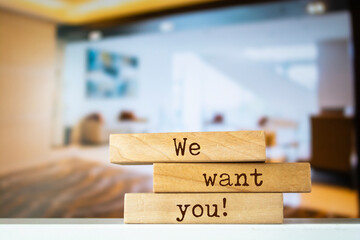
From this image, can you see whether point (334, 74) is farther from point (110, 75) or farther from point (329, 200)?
point (110, 75)

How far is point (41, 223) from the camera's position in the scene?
1.60ft

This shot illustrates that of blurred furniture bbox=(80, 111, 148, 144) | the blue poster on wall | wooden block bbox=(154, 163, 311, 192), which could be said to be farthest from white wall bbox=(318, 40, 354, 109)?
wooden block bbox=(154, 163, 311, 192)

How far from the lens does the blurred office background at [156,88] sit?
361 centimetres

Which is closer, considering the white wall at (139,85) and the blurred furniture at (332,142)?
the blurred furniture at (332,142)

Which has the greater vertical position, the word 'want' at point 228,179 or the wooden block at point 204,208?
the word 'want' at point 228,179

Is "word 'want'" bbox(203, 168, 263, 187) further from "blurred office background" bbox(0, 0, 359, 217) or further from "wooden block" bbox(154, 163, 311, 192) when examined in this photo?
"blurred office background" bbox(0, 0, 359, 217)

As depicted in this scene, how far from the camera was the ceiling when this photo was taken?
429 cm

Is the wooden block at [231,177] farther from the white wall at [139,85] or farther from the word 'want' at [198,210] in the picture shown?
the white wall at [139,85]

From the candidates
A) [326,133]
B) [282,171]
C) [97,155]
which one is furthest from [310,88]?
[282,171]

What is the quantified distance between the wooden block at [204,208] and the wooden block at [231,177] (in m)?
0.01

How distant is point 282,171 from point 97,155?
5.94 metres
